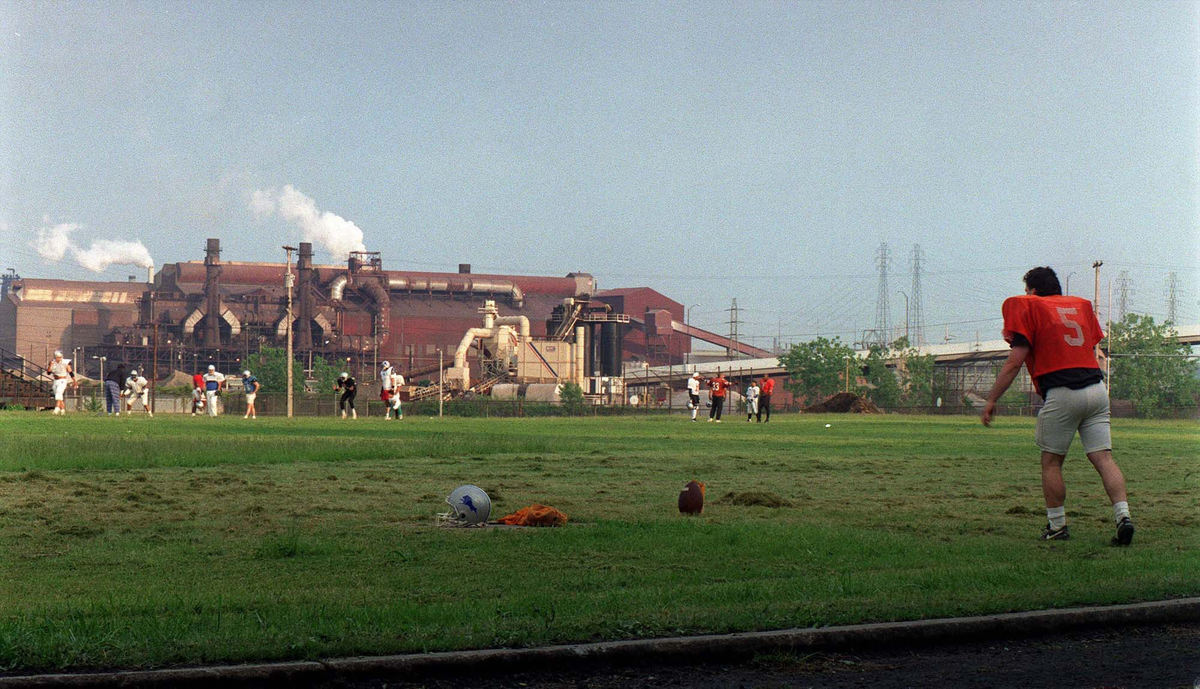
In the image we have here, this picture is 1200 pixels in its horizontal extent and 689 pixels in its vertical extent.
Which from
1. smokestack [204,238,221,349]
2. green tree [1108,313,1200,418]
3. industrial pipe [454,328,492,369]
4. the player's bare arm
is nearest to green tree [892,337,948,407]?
green tree [1108,313,1200,418]

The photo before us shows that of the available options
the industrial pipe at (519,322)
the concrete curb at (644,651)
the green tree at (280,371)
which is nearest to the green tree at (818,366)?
the industrial pipe at (519,322)

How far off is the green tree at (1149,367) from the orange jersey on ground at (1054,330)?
96387 millimetres

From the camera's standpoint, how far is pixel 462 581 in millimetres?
7570

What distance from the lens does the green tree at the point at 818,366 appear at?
11788 centimetres

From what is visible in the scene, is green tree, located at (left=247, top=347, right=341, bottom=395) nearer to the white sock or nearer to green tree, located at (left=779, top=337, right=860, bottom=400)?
green tree, located at (left=779, top=337, right=860, bottom=400)

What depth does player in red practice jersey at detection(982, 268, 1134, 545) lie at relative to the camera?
968 centimetres

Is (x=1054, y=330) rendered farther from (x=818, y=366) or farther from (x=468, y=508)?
(x=818, y=366)

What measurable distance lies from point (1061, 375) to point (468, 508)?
484 centimetres

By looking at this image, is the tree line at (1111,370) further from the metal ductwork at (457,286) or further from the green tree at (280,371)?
the metal ductwork at (457,286)

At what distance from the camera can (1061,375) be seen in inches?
381

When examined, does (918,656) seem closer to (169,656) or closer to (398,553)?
(169,656)

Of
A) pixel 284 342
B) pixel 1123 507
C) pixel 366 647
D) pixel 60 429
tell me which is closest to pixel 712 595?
pixel 366 647

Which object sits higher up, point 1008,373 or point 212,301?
point 212,301

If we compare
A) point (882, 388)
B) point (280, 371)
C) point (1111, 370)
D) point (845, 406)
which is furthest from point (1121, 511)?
point (280, 371)
